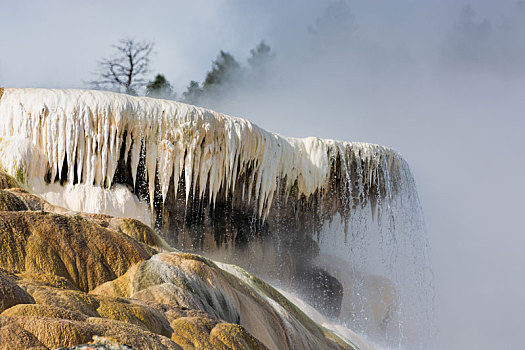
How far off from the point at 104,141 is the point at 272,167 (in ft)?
10.8

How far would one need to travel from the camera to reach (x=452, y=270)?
106 ft

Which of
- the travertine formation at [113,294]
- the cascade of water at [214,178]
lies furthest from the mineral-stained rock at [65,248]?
the cascade of water at [214,178]

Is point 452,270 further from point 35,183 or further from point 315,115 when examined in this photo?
point 35,183

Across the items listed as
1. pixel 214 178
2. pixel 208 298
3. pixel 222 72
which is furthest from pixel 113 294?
pixel 222 72

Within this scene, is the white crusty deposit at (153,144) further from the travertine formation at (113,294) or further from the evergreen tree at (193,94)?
the evergreen tree at (193,94)

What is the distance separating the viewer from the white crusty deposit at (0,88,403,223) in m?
9.88

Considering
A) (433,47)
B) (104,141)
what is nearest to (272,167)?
(104,141)

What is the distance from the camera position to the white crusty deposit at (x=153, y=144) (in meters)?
9.88

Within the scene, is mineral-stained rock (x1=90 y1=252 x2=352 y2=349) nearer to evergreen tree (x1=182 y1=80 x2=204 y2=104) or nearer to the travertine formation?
the travertine formation

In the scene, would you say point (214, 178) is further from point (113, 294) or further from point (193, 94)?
point (193, 94)

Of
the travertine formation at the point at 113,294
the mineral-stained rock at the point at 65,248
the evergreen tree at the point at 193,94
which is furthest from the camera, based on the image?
the evergreen tree at the point at 193,94

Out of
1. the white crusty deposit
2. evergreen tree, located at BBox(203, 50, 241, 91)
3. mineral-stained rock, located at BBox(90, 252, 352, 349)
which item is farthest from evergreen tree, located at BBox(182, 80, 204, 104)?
mineral-stained rock, located at BBox(90, 252, 352, 349)

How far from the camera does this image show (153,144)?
35.3 ft

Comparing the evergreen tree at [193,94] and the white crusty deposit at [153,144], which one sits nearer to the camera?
the white crusty deposit at [153,144]
